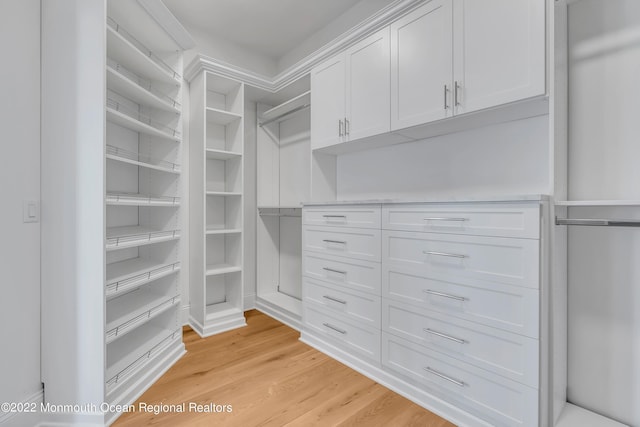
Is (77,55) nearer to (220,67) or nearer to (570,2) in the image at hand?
(220,67)

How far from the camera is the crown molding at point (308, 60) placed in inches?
74.9

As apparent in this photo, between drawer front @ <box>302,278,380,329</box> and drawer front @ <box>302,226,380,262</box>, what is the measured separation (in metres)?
0.26

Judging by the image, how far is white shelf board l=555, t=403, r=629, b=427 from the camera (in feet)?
4.49

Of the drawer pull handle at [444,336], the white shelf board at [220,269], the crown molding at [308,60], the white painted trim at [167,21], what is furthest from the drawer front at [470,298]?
the white painted trim at [167,21]

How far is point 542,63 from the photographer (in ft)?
4.39

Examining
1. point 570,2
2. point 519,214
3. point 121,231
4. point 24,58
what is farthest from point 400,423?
point 24,58

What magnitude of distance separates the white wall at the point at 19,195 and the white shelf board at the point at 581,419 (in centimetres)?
253

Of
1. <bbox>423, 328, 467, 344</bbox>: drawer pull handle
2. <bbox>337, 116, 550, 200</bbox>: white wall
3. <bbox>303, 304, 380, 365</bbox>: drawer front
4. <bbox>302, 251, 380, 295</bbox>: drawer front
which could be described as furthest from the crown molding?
<bbox>303, 304, 380, 365</bbox>: drawer front

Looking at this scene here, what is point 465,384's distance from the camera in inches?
58.6

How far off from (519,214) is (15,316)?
93.0 inches

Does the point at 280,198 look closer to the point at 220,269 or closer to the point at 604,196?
the point at 220,269

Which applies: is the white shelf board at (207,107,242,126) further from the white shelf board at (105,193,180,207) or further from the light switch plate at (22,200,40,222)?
the light switch plate at (22,200,40,222)

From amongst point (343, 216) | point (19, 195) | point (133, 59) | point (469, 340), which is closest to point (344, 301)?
point (343, 216)

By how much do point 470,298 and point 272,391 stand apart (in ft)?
4.13
